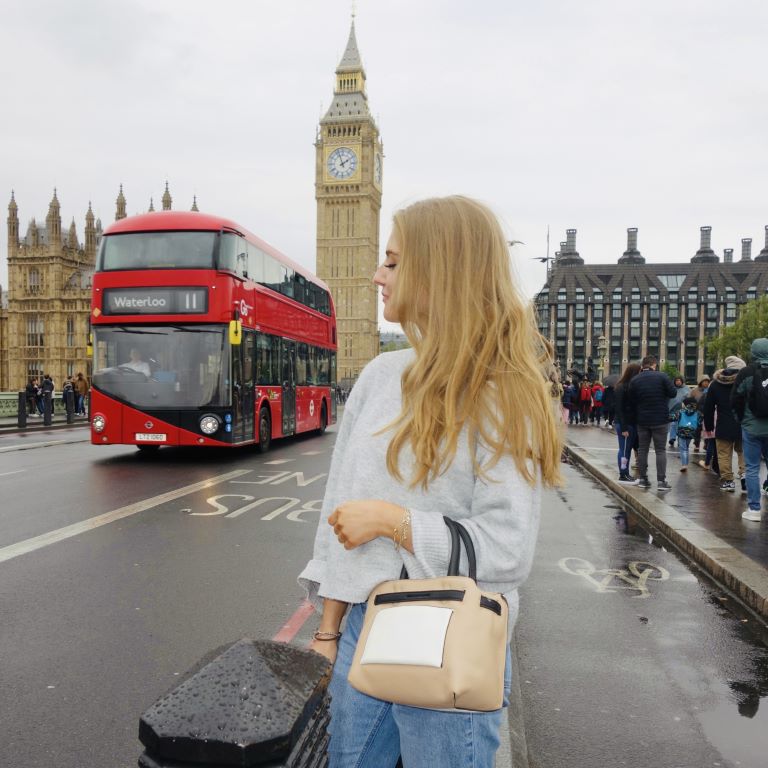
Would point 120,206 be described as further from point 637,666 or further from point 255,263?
point 637,666

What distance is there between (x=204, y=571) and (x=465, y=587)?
488 cm

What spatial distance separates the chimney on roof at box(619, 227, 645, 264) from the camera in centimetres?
10794

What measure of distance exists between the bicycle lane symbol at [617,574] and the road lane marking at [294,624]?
2228 mm

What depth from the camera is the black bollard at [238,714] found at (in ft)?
3.29

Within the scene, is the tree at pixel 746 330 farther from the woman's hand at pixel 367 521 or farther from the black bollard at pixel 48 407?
the woman's hand at pixel 367 521

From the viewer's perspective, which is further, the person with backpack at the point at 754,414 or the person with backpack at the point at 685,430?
the person with backpack at the point at 685,430

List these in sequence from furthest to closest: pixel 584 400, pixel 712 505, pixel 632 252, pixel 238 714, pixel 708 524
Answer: pixel 632 252 → pixel 584 400 → pixel 712 505 → pixel 708 524 → pixel 238 714

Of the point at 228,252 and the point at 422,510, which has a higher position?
the point at 228,252

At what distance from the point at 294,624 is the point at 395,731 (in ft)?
10.1

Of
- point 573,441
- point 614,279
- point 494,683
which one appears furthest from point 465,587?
point 614,279

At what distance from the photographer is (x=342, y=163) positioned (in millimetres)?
103375

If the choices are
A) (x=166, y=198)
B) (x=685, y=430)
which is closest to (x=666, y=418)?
(x=685, y=430)

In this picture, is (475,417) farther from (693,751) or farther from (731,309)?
(731,309)

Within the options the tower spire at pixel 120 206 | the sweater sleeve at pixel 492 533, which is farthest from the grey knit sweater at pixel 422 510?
the tower spire at pixel 120 206
